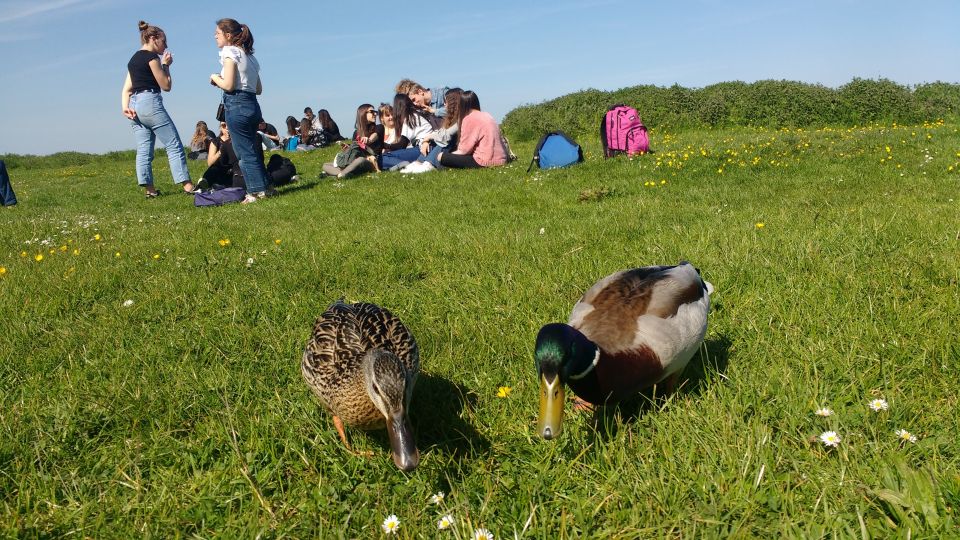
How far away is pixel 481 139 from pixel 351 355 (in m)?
9.26

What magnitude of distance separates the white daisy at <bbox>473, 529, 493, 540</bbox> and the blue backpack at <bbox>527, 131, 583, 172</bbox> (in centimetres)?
880

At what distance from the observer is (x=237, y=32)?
911 cm

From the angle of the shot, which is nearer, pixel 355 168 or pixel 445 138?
pixel 445 138

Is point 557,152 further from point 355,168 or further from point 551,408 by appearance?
point 551,408

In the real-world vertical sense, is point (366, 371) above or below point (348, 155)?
below

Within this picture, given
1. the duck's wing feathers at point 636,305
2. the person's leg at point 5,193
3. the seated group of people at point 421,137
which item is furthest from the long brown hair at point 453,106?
the duck's wing feathers at point 636,305

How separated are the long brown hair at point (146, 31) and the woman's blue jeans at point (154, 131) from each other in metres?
0.81

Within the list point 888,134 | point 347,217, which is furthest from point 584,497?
point 888,134

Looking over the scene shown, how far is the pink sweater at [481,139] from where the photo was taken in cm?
1141

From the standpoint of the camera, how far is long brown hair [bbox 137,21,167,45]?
9898 millimetres

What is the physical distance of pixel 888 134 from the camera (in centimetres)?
1126

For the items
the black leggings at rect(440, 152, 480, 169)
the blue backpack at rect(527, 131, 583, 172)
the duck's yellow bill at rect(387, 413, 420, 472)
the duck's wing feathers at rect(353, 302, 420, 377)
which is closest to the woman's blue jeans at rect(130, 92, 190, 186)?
the black leggings at rect(440, 152, 480, 169)

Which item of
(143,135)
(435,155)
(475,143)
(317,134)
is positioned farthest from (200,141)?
(475,143)

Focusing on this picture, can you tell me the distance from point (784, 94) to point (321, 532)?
20166mm
